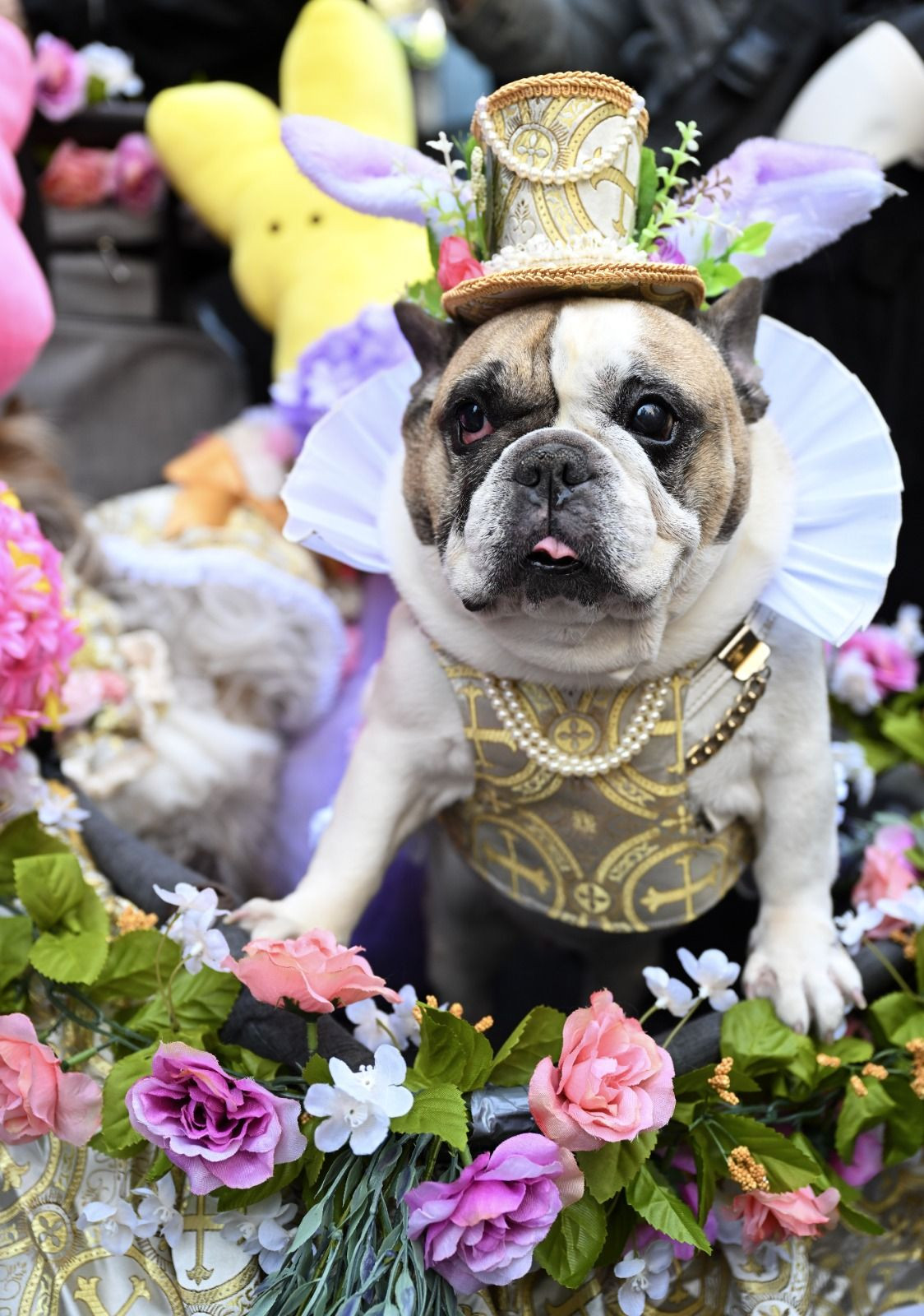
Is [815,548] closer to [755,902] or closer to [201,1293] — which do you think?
[755,902]

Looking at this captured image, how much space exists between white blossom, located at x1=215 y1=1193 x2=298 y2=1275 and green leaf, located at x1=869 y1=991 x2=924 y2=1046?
42cm

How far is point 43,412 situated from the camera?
1527 millimetres

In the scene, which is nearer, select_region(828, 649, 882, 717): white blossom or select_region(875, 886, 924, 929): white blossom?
select_region(875, 886, 924, 929): white blossom

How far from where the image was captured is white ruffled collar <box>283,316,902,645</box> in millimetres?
814

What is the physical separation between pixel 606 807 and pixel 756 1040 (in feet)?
0.58

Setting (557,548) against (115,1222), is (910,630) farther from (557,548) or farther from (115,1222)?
(115,1222)

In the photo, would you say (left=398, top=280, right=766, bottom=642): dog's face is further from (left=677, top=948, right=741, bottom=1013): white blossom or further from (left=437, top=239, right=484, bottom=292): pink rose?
(left=677, top=948, right=741, bottom=1013): white blossom

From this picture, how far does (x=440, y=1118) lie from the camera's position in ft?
2.20

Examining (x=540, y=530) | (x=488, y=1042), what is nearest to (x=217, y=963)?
(x=488, y=1042)

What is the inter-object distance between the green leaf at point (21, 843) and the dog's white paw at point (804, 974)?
51cm

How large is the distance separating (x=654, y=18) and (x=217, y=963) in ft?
4.04

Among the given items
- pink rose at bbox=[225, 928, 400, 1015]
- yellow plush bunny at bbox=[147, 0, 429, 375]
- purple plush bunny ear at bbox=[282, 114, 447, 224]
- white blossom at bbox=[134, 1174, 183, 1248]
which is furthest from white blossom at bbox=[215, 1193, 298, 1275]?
yellow plush bunny at bbox=[147, 0, 429, 375]

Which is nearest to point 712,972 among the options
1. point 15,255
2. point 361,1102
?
point 361,1102

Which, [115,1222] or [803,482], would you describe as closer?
[115,1222]
